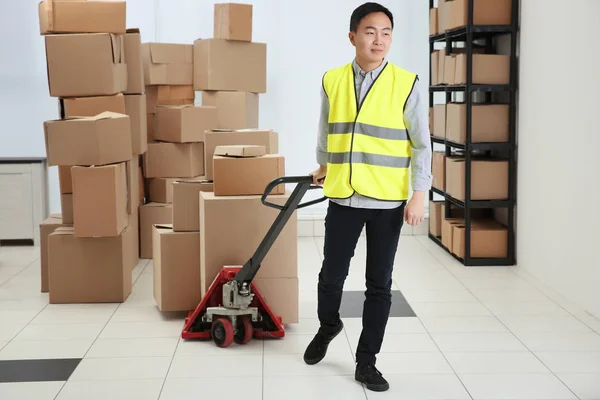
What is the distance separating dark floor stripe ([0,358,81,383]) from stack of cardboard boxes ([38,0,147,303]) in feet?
3.27

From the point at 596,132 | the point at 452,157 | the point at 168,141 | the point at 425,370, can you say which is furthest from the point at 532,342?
the point at 168,141

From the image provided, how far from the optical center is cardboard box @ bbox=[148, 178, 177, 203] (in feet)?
19.3

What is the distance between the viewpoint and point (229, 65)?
6020mm

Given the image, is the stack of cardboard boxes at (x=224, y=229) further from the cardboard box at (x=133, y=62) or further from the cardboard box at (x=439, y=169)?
the cardboard box at (x=439, y=169)

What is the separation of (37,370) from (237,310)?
0.87 meters

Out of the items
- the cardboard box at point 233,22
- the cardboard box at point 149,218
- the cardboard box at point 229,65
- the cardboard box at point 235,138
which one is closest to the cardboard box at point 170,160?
the cardboard box at point 149,218

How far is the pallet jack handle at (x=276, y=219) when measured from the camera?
3.39m

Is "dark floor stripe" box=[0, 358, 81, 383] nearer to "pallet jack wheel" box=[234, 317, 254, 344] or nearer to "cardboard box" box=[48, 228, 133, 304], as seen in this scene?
"pallet jack wheel" box=[234, 317, 254, 344]

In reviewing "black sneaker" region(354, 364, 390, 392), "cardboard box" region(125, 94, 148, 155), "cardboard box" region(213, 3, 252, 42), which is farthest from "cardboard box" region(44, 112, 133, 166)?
"black sneaker" region(354, 364, 390, 392)

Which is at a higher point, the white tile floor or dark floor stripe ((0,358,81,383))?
dark floor stripe ((0,358,81,383))

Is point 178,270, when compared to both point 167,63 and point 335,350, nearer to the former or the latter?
point 335,350

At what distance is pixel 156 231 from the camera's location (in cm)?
434

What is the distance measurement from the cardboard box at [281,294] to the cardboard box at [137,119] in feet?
5.93

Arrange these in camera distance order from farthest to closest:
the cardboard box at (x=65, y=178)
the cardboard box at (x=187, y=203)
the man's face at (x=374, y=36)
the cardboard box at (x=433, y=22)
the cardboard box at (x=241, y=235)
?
1. the cardboard box at (x=433, y=22)
2. the cardboard box at (x=65, y=178)
3. the cardboard box at (x=187, y=203)
4. the cardboard box at (x=241, y=235)
5. the man's face at (x=374, y=36)
